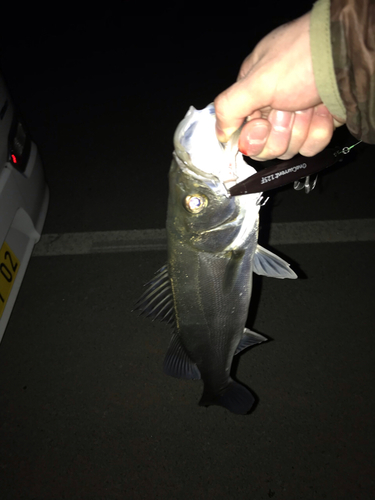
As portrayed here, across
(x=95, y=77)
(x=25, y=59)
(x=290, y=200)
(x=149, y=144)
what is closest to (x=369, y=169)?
(x=290, y=200)

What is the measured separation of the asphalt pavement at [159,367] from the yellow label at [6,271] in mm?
558

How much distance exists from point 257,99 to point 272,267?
2.23ft

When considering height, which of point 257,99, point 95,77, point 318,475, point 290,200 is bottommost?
point 318,475

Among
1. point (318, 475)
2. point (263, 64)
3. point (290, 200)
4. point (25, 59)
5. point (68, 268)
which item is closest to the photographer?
point (263, 64)

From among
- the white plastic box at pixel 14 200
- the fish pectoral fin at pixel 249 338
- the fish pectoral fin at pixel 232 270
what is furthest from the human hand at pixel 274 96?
the white plastic box at pixel 14 200

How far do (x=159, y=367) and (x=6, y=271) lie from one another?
1.32 m

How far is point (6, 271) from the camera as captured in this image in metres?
2.65

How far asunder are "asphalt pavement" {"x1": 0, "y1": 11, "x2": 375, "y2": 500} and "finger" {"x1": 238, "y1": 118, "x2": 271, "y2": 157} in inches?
78.9

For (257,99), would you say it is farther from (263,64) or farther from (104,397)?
(104,397)

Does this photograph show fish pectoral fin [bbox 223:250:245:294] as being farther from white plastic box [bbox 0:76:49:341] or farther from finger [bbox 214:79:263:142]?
white plastic box [bbox 0:76:49:341]

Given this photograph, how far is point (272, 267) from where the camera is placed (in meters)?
1.56

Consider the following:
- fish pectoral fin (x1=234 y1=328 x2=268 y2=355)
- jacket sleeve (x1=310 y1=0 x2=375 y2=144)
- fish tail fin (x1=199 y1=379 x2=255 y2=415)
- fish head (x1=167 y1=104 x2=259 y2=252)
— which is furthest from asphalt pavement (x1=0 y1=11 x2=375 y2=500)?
jacket sleeve (x1=310 y1=0 x2=375 y2=144)

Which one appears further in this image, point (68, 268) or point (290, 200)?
point (290, 200)

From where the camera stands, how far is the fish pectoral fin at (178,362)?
181 centimetres
